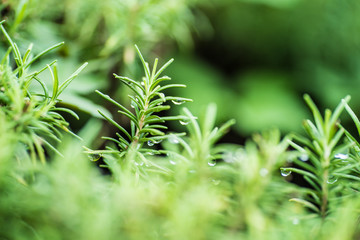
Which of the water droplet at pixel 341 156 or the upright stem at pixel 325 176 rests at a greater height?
the water droplet at pixel 341 156

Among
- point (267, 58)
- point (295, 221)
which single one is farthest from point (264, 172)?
point (267, 58)

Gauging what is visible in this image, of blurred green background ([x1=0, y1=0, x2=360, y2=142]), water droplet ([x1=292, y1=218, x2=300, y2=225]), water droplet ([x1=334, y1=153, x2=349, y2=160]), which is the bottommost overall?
water droplet ([x1=292, y1=218, x2=300, y2=225])

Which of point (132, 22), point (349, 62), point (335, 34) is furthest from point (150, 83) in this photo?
point (349, 62)

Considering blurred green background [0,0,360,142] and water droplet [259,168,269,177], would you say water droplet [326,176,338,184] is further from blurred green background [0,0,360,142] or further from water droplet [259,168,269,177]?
blurred green background [0,0,360,142]

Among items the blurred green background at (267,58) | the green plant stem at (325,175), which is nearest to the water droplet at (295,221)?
the green plant stem at (325,175)

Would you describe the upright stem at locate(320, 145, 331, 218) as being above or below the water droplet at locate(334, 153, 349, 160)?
below

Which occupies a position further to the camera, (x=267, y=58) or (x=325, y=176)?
(x=267, y=58)

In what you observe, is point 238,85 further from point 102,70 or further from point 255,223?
point 255,223

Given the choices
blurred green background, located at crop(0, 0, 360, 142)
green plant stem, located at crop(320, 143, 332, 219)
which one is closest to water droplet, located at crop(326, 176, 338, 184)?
green plant stem, located at crop(320, 143, 332, 219)

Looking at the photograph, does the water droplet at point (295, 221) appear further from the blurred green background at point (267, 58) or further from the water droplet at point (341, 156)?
the blurred green background at point (267, 58)

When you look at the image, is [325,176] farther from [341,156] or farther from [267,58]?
[267,58]

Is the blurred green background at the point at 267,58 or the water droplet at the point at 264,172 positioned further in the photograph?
the blurred green background at the point at 267,58
